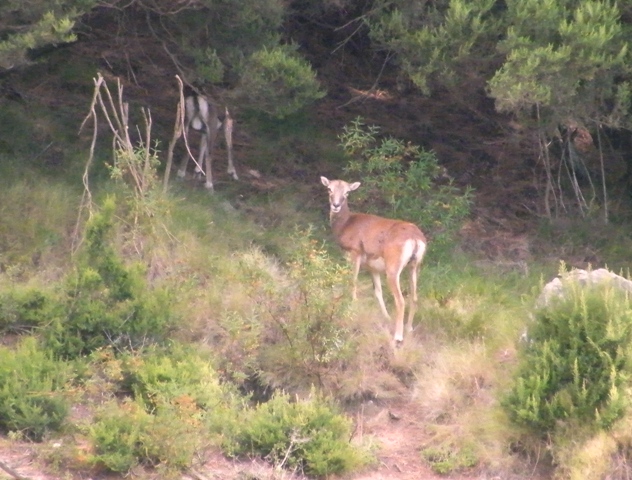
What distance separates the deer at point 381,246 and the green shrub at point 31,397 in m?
3.68

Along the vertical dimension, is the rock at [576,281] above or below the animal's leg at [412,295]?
above

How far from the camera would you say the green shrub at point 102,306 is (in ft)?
38.9

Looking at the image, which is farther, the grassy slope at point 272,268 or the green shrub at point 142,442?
the grassy slope at point 272,268

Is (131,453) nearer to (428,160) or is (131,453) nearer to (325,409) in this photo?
(325,409)

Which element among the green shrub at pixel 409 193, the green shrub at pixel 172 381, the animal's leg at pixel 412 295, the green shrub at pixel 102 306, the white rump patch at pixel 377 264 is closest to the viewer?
the green shrub at pixel 172 381

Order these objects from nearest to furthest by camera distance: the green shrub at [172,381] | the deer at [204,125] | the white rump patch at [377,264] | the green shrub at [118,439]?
1. the green shrub at [118,439]
2. the green shrub at [172,381]
3. the white rump patch at [377,264]
4. the deer at [204,125]

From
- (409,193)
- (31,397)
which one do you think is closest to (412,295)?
(409,193)

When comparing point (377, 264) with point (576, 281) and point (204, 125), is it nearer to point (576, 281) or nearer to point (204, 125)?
point (576, 281)

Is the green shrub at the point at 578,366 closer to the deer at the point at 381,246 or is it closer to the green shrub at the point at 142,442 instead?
the deer at the point at 381,246

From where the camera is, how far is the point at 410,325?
44.5 feet

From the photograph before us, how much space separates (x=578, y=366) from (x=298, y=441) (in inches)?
116

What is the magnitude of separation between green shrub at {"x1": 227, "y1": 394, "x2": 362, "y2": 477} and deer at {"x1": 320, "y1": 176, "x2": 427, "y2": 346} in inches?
91.5

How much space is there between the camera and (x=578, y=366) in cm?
1130

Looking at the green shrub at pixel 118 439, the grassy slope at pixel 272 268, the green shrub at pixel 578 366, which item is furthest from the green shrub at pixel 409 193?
the green shrub at pixel 118 439
